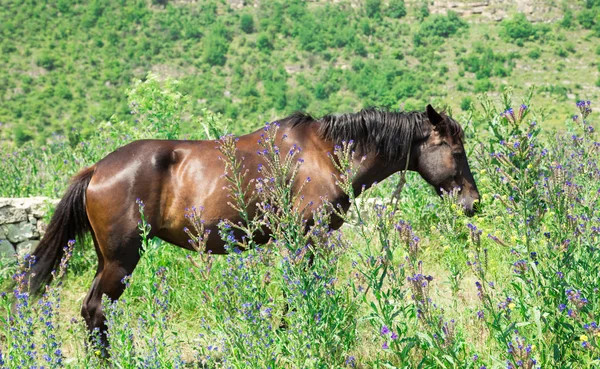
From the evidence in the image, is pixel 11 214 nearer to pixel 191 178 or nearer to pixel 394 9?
pixel 191 178

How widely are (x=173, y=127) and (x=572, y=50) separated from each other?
66291 millimetres

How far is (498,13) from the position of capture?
76.7 meters

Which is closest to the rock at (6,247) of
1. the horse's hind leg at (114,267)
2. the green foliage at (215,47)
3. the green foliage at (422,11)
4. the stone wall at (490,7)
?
the horse's hind leg at (114,267)

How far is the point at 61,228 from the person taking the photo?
16.9 ft

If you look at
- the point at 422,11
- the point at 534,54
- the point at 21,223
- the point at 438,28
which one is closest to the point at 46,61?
the point at 438,28

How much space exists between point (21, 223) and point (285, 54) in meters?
63.8

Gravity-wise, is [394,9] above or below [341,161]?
below

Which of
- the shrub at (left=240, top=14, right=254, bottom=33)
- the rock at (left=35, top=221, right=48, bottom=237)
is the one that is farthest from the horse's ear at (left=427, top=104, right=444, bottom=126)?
the shrub at (left=240, top=14, right=254, bottom=33)

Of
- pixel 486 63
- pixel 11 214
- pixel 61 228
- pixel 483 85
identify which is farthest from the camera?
pixel 486 63

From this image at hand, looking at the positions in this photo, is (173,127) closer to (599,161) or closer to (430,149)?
(430,149)

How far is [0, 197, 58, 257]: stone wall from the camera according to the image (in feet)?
22.8

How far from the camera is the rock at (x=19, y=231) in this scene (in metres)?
7.00

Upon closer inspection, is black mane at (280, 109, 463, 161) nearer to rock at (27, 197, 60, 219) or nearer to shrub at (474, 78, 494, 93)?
rock at (27, 197, 60, 219)

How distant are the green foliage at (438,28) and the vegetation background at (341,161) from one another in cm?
31
